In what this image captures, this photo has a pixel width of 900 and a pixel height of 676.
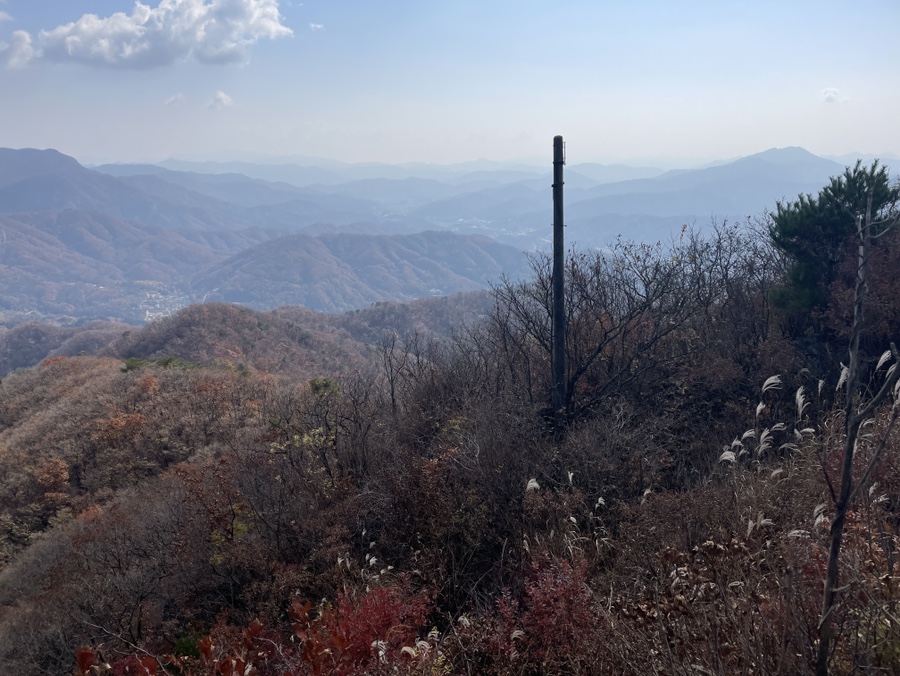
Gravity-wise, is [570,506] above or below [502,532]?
above

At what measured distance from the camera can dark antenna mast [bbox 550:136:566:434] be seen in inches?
380

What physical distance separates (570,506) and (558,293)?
445cm

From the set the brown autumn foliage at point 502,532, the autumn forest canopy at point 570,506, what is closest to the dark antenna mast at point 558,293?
the autumn forest canopy at point 570,506

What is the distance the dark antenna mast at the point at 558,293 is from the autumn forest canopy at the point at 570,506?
1.14 ft

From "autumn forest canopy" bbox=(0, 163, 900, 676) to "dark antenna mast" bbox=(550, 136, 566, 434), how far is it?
0.35m

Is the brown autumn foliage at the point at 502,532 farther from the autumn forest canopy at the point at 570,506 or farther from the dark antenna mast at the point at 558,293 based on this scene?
the dark antenna mast at the point at 558,293

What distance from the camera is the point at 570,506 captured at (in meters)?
6.63

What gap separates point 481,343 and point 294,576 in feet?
28.7

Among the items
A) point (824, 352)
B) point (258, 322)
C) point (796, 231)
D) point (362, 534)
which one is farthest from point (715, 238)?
point (258, 322)

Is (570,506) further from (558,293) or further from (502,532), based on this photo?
(558,293)

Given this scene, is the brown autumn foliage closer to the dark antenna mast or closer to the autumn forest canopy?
the autumn forest canopy

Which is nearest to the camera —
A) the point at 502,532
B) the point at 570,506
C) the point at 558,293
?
the point at 570,506

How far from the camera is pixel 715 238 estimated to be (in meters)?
15.2

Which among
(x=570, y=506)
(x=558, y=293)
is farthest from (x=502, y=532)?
(x=558, y=293)
